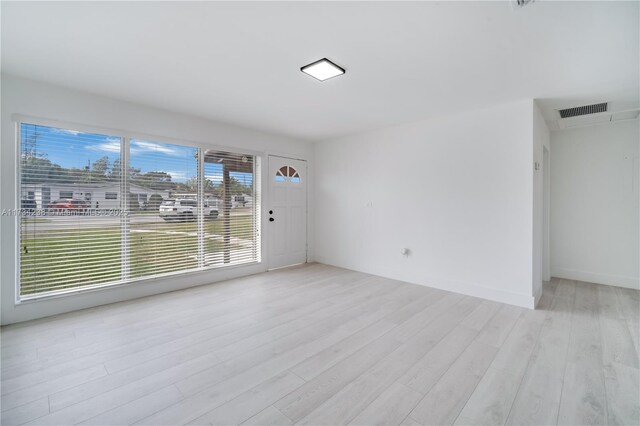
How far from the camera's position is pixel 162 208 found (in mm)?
3941

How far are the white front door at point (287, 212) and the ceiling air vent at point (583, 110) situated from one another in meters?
4.30

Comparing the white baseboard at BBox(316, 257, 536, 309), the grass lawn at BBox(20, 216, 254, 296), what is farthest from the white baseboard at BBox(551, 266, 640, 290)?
the grass lawn at BBox(20, 216, 254, 296)

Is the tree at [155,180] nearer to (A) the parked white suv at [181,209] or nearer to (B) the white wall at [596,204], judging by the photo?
(A) the parked white suv at [181,209]

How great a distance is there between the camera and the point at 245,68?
8.80 ft

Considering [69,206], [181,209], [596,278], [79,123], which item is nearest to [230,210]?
[181,209]

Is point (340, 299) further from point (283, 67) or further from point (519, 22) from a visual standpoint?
point (519, 22)

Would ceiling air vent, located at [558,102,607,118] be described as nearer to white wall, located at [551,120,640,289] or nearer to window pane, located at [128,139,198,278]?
white wall, located at [551,120,640,289]

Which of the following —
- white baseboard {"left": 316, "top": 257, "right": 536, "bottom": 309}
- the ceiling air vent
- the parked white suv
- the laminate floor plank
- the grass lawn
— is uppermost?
the ceiling air vent

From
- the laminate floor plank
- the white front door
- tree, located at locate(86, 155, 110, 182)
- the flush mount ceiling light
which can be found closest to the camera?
the laminate floor plank

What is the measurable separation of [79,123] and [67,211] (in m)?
1.06

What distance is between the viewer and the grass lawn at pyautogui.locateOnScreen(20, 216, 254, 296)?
3.05 metres

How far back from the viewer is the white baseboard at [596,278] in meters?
4.15

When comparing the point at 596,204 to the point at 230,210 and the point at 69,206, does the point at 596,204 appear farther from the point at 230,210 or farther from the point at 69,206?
the point at 69,206

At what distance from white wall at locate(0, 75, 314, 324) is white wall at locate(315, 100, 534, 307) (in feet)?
7.37
